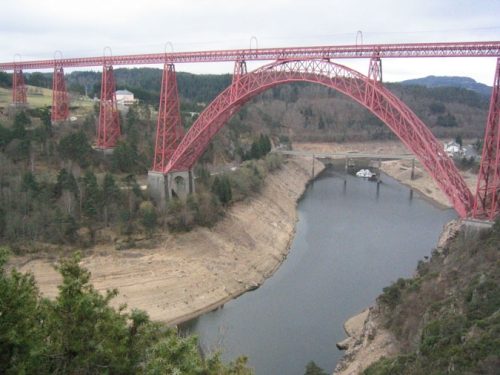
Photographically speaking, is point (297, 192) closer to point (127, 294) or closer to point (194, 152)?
point (194, 152)

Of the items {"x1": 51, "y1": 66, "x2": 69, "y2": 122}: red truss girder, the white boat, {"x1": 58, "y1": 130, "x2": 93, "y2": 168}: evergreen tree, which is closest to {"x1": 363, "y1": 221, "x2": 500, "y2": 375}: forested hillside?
{"x1": 58, "y1": 130, "x2": 93, "y2": 168}: evergreen tree

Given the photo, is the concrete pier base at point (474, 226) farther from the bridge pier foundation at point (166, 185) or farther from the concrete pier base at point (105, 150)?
the concrete pier base at point (105, 150)

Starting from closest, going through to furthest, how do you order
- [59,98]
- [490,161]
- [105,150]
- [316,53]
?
1. [490,161]
2. [316,53]
3. [105,150]
4. [59,98]

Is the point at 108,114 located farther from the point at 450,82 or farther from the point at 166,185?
the point at 450,82

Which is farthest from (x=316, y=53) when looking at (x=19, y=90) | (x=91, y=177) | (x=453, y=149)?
(x=453, y=149)

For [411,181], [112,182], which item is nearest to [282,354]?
[112,182]

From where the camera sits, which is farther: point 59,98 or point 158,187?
point 59,98

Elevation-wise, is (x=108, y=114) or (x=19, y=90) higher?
(x=19, y=90)
